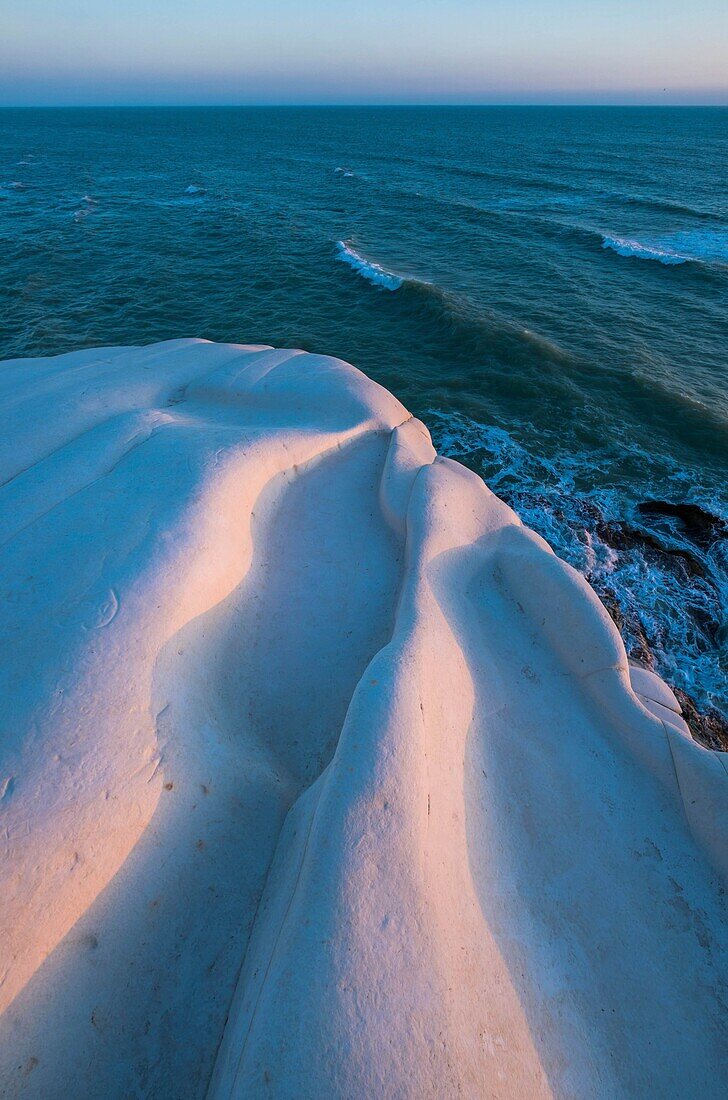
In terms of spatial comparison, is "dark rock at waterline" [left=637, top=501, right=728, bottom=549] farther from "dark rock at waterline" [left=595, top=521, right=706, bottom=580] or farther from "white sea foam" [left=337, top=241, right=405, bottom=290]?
"white sea foam" [left=337, top=241, right=405, bottom=290]

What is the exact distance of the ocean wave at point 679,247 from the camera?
87.9ft

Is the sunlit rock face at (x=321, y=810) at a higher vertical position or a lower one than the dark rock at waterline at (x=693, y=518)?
higher

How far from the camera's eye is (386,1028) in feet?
9.46

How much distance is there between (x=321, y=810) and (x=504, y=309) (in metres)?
22.0

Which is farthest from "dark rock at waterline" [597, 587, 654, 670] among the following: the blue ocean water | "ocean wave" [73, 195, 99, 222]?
"ocean wave" [73, 195, 99, 222]

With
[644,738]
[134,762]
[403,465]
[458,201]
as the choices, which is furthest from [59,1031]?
[458,201]

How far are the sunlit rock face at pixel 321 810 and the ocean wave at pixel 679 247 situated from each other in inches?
1081

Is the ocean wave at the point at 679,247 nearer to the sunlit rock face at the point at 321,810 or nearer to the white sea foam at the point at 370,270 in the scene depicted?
the white sea foam at the point at 370,270

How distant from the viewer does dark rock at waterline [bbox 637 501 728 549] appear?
11586 mm

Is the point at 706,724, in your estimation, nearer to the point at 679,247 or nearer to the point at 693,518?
the point at 693,518

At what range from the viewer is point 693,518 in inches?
473

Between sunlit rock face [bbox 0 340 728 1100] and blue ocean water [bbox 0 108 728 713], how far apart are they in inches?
199

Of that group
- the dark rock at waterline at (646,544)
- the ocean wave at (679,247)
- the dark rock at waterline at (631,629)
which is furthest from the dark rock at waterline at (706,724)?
the ocean wave at (679,247)

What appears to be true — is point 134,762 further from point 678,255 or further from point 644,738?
point 678,255
